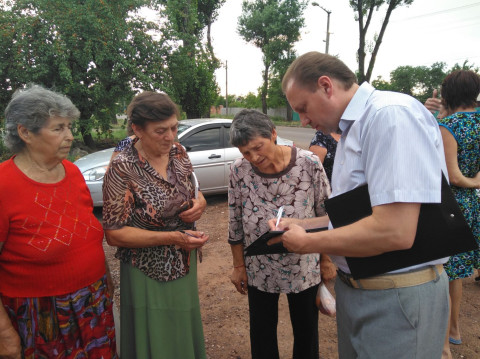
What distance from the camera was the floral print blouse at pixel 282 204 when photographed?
6.71 feet

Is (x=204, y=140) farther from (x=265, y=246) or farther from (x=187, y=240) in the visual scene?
(x=265, y=246)

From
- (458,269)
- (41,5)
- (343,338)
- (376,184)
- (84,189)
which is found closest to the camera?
(376,184)

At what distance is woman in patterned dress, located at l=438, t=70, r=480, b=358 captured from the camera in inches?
90.8

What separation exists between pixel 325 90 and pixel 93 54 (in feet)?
31.7

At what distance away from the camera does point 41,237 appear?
165cm

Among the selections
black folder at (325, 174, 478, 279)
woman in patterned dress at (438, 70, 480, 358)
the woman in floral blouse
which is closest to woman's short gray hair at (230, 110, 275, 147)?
the woman in floral blouse

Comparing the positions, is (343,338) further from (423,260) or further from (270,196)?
(270,196)

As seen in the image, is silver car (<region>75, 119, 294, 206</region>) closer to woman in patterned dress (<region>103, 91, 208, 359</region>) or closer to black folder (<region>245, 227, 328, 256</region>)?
woman in patterned dress (<region>103, 91, 208, 359</region>)

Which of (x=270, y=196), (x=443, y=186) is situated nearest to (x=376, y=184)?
(x=443, y=186)

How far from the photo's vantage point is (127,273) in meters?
2.02

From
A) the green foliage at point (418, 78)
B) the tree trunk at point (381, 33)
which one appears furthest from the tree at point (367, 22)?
the green foliage at point (418, 78)

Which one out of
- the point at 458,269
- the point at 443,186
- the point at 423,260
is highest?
the point at 443,186

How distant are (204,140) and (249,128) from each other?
4495 millimetres

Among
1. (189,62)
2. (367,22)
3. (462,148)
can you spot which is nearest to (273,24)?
(367,22)
